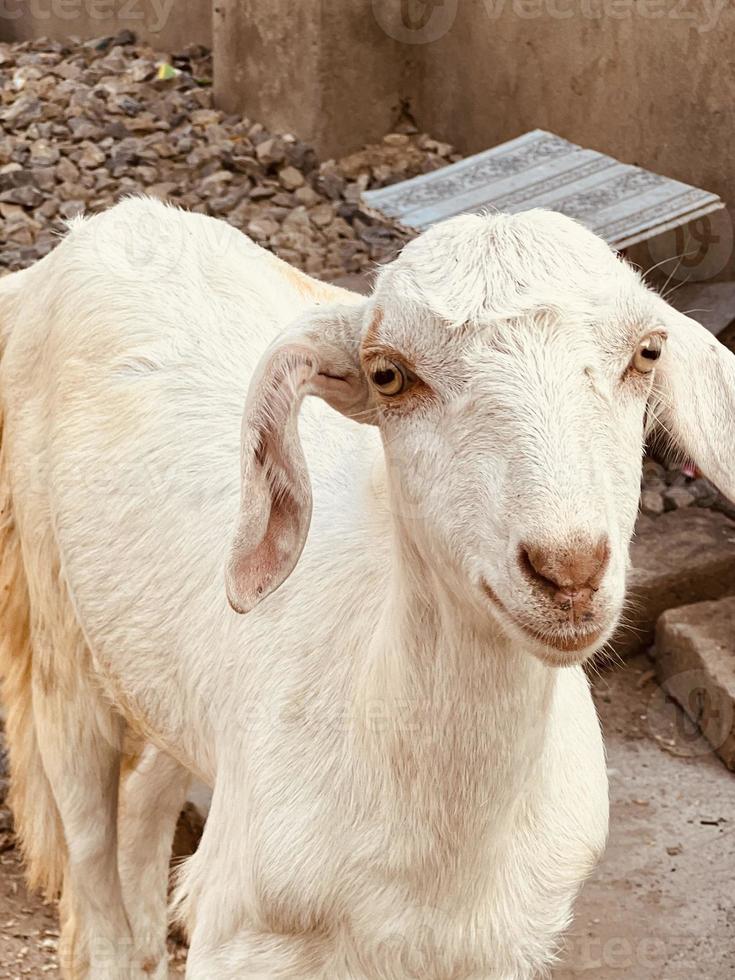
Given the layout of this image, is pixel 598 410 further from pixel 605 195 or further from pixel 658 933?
pixel 605 195

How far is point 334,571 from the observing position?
281 cm

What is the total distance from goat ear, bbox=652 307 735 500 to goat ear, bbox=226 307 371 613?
1.61 ft

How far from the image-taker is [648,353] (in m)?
2.20

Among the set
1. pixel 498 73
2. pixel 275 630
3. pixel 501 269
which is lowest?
pixel 498 73

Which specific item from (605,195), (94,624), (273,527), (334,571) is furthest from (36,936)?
(605,195)

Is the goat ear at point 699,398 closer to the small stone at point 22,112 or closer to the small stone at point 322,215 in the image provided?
the small stone at point 322,215

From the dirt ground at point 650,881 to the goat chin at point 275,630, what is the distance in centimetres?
55

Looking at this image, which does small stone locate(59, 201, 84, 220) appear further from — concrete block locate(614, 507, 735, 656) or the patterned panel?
concrete block locate(614, 507, 735, 656)

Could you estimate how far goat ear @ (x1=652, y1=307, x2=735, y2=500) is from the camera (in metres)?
2.42

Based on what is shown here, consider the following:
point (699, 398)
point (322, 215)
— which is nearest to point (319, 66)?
point (322, 215)

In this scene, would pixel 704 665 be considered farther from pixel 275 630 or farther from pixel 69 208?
pixel 69 208

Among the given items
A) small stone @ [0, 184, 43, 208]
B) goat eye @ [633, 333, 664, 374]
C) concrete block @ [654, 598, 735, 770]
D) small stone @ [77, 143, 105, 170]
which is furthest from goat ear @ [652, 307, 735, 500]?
small stone @ [77, 143, 105, 170]

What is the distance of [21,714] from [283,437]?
6.03 ft

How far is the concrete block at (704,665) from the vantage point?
15.2 ft
